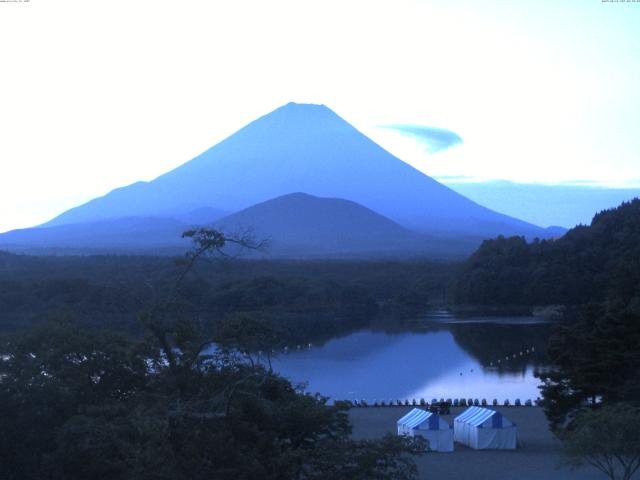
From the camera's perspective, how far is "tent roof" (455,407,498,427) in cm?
1018

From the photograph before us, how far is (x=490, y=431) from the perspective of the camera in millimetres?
10109

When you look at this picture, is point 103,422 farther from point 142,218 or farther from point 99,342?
point 142,218

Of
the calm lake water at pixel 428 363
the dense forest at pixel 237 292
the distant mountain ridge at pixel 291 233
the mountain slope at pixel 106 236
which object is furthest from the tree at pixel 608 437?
the distant mountain ridge at pixel 291 233

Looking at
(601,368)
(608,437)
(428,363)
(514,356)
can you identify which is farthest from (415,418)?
(514,356)

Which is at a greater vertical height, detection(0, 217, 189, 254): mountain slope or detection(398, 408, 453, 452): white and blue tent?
detection(0, 217, 189, 254): mountain slope

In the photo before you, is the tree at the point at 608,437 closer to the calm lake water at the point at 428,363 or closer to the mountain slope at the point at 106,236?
the calm lake water at the point at 428,363

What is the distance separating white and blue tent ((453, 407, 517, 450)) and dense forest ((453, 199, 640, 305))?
19022mm

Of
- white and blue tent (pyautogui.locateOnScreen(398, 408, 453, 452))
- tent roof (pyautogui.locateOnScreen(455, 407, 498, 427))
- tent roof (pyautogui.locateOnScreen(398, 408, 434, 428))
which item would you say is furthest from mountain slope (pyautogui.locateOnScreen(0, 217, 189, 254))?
white and blue tent (pyautogui.locateOnScreen(398, 408, 453, 452))

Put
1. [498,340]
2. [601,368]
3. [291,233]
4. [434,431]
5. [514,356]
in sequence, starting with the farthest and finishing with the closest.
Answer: [291,233] → [498,340] → [514,356] → [434,431] → [601,368]

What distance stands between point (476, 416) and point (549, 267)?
2213 cm

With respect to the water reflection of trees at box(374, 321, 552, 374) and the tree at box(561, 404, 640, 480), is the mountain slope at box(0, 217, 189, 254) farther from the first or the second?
the tree at box(561, 404, 640, 480)

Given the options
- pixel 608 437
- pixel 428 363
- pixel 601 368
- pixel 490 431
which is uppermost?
pixel 601 368

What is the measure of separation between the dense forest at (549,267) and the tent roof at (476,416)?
1871 centimetres

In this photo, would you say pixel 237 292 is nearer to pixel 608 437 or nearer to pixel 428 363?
pixel 428 363
